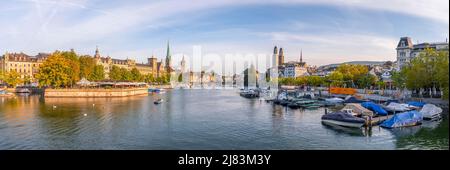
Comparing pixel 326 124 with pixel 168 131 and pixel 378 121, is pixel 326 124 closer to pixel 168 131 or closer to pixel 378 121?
pixel 378 121

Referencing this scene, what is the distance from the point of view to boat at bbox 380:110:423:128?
2814 cm

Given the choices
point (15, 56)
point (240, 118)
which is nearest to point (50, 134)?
point (240, 118)

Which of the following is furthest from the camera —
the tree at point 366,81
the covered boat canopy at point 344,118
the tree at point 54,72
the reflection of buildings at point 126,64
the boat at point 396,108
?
the reflection of buildings at point 126,64

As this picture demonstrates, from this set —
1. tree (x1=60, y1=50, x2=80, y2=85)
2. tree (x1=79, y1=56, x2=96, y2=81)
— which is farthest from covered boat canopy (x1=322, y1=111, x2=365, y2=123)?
tree (x1=79, y1=56, x2=96, y2=81)

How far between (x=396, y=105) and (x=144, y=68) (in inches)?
6140

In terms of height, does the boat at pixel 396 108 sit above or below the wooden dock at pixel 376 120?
above

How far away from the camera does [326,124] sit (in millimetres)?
30219

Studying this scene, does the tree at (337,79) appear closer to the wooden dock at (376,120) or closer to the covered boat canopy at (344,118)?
the wooden dock at (376,120)

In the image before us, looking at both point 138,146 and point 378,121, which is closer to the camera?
point 138,146

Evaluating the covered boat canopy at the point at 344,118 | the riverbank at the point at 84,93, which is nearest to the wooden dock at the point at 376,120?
the covered boat canopy at the point at 344,118

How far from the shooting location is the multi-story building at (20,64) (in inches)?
4237

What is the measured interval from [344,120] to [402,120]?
184 inches

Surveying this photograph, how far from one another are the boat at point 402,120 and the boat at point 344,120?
2063 mm

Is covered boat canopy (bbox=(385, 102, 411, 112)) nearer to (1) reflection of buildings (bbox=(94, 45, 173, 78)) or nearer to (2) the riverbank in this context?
(2) the riverbank
